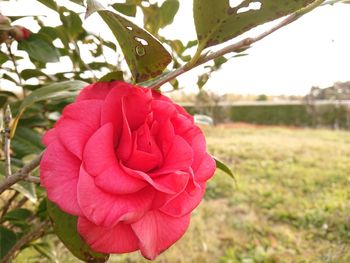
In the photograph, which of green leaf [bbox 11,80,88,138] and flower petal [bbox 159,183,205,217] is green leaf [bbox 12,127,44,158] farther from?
flower petal [bbox 159,183,205,217]

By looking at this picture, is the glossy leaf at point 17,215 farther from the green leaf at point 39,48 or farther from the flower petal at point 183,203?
the flower petal at point 183,203

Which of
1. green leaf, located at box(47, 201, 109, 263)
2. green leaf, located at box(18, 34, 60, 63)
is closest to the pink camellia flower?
green leaf, located at box(47, 201, 109, 263)

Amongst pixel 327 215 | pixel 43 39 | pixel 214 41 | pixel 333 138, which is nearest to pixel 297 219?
pixel 327 215

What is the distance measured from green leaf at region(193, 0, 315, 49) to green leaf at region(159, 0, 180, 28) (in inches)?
15.7

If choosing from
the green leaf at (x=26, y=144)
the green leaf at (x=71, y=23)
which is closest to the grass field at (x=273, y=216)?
the green leaf at (x=26, y=144)

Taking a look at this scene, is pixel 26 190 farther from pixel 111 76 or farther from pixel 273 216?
pixel 273 216

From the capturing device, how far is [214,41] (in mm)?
478

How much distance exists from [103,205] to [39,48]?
57cm

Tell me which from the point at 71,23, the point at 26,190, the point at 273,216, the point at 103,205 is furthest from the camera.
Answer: the point at 273,216

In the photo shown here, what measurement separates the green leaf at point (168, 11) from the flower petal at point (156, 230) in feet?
1.73

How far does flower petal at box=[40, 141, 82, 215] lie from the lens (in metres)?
0.40

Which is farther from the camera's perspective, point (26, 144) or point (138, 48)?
point (26, 144)

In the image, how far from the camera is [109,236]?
0.41 meters

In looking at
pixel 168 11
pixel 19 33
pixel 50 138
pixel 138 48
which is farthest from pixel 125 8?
pixel 50 138
